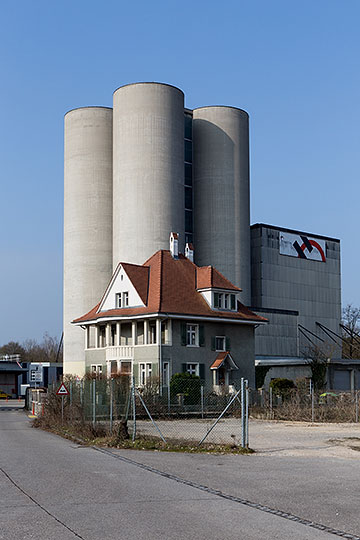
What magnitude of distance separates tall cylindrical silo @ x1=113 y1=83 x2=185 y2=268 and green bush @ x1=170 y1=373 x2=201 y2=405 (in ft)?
98.0

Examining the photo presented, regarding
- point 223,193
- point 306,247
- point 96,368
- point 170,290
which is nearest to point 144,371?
point 170,290

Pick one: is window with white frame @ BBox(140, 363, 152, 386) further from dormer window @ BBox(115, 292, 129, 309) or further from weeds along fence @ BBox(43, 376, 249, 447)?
weeds along fence @ BBox(43, 376, 249, 447)

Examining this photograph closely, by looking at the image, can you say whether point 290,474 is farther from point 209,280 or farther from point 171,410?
point 209,280

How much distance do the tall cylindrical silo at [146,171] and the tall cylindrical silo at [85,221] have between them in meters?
3.24

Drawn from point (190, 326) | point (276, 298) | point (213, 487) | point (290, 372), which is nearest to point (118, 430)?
point (213, 487)

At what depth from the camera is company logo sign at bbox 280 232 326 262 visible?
8831 cm

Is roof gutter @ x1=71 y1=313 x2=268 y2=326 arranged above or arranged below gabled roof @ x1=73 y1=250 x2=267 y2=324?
below

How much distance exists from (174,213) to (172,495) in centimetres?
6552

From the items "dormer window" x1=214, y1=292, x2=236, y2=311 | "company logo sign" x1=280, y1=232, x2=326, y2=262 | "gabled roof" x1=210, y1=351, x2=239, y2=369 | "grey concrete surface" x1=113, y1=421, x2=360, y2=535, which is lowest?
"grey concrete surface" x1=113, y1=421, x2=360, y2=535

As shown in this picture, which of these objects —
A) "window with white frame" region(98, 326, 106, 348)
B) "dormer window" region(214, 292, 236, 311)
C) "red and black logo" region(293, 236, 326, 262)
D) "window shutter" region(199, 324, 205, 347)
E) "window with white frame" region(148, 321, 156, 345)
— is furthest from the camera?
"red and black logo" region(293, 236, 326, 262)

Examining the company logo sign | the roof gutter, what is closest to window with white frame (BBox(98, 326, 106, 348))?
the roof gutter

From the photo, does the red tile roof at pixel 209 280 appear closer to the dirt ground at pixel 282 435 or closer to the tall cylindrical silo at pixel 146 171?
the dirt ground at pixel 282 435

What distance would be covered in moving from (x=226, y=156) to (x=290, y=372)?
31.9 m

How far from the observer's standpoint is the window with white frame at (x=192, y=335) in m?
49.6
